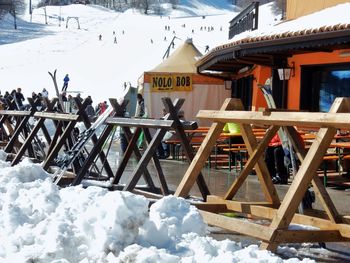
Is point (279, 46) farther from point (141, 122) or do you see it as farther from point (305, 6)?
point (141, 122)

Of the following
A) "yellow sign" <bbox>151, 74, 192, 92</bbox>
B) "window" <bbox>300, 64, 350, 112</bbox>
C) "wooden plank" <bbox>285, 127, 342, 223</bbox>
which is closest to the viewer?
"wooden plank" <bbox>285, 127, 342, 223</bbox>

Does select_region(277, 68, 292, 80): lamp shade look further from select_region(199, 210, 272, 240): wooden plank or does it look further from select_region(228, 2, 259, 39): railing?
select_region(199, 210, 272, 240): wooden plank

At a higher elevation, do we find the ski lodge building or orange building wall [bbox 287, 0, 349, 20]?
orange building wall [bbox 287, 0, 349, 20]

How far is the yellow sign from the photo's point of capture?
22266mm

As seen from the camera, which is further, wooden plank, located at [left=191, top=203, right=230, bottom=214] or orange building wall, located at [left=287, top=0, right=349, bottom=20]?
orange building wall, located at [left=287, top=0, right=349, bottom=20]

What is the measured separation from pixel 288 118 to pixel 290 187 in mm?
539

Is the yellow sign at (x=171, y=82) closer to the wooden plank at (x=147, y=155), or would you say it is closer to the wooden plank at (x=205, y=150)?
the wooden plank at (x=147, y=155)

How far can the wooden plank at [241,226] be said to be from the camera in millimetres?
5609

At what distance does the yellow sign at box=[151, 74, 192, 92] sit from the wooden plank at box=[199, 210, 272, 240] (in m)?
15.9

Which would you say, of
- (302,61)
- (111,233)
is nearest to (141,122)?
(111,233)

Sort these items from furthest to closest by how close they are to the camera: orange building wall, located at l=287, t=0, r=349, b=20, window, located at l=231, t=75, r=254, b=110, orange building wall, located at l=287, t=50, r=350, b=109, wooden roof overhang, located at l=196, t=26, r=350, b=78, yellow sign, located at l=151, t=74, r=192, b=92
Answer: yellow sign, located at l=151, t=74, r=192, b=92 → window, located at l=231, t=75, r=254, b=110 → orange building wall, located at l=287, t=0, r=349, b=20 → orange building wall, located at l=287, t=50, r=350, b=109 → wooden roof overhang, located at l=196, t=26, r=350, b=78

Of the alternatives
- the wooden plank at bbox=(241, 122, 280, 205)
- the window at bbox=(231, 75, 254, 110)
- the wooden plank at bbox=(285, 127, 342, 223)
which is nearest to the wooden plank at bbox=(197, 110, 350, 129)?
the wooden plank at bbox=(285, 127, 342, 223)

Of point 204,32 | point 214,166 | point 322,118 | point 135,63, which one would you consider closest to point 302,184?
point 322,118

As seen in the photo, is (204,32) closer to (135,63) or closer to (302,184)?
(135,63)
